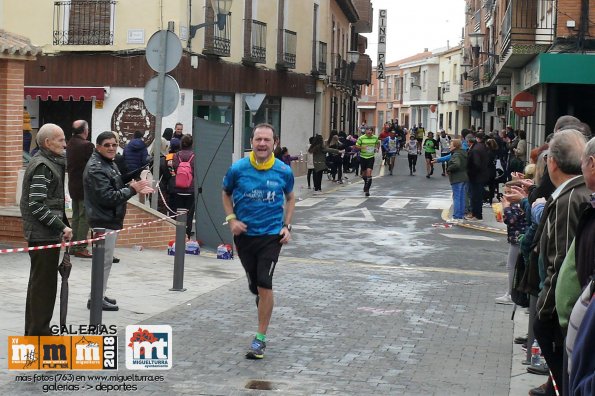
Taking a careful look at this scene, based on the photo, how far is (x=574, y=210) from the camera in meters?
6.04

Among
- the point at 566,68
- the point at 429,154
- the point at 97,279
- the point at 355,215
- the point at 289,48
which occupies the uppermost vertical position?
the point at 289,48

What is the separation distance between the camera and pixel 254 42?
3181 centimetres

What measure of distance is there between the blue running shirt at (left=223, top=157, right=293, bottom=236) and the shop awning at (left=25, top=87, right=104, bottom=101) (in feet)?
59.6

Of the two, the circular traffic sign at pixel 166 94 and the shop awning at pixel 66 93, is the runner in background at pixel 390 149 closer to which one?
the shop awning at pixel 66 93

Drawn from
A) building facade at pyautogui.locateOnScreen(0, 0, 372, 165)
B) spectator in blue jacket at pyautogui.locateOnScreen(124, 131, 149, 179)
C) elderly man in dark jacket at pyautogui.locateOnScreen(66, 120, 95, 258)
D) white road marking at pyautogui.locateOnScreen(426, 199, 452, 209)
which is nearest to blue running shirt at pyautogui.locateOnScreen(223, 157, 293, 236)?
elderly man in dark jacket at pyautogui.locateOnScreen(66, 120, 95, 258)

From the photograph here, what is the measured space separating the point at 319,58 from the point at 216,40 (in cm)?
1259

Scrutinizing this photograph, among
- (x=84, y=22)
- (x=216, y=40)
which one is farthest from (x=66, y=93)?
(x=216, y=40)

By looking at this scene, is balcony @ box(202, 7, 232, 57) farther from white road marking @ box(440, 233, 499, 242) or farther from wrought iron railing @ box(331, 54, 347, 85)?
wrought iron railing @ box(331, 54, 347, 85)

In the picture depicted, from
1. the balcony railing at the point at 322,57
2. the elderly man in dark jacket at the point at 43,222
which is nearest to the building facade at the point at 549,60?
the balcony railing at the point at 322,57

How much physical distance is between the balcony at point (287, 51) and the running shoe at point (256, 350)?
26.9 m

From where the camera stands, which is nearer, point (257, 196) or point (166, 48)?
point (257, 196)

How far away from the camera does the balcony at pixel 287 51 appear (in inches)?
1366

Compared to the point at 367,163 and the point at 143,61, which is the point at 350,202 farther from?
the point at 143,61

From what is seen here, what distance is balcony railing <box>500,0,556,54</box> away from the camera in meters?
25.1
